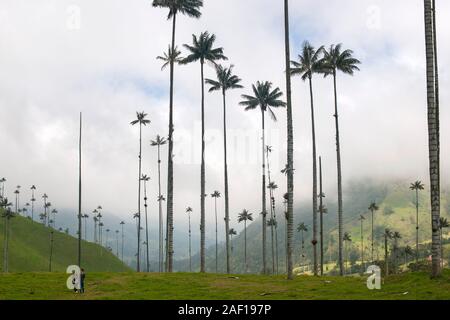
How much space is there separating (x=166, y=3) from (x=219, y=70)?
47.2 ft

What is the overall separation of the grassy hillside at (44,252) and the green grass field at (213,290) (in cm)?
12222

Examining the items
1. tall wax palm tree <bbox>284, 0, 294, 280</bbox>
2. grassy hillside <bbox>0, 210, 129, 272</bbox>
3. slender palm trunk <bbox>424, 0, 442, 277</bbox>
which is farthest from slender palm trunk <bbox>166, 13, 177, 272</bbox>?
grassy hillside <bbox>0, 210, 129, 272</bbox>

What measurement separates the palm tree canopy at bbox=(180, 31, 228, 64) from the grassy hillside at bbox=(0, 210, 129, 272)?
386ft

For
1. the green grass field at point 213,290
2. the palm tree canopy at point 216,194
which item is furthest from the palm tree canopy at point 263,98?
the palm tree canopy at point 216,194

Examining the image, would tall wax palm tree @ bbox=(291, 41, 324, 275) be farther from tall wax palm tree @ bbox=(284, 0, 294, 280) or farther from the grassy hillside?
the grassy hillside

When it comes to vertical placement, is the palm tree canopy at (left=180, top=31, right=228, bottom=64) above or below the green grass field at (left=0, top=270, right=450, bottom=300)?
above

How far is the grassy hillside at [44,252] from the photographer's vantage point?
525 feet

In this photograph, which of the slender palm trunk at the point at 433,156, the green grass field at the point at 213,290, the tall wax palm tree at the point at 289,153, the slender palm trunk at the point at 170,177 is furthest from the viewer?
the slender palm trunk at the point at 170,177

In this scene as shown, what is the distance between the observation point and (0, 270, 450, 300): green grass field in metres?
26.2

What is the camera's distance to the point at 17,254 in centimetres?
16238

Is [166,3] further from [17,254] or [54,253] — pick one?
[54,253]

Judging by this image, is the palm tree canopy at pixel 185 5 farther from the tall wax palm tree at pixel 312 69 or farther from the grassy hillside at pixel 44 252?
the grassy hillside at pixel 44 252

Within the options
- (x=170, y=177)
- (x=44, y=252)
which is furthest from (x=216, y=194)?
(x=170, y=177)
